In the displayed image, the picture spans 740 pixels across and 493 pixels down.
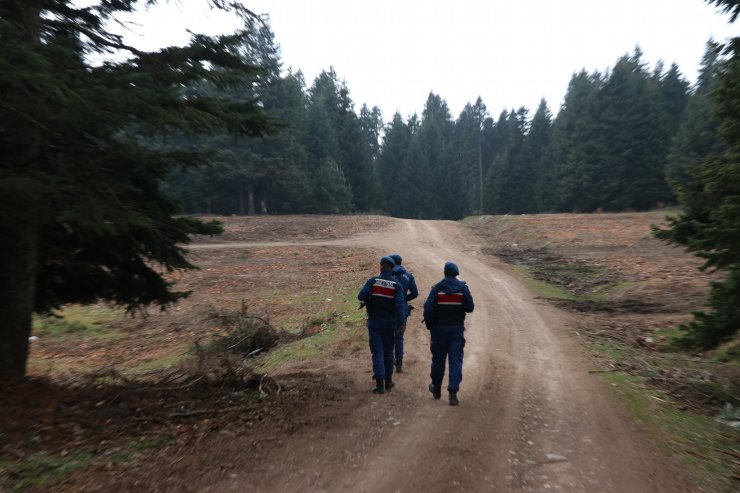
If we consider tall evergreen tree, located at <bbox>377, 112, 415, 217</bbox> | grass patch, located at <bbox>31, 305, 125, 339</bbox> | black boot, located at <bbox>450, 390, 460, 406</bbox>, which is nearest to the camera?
black boot, located at <bbox>450, 390, 460, 406</bbox>

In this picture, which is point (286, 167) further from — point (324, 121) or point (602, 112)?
point (602, 112)

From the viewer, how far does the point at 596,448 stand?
5.32 m

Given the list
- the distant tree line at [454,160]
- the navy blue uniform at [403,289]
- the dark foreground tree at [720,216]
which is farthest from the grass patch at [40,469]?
the distant tree line at [454,160]

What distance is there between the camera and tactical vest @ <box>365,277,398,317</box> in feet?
23.6

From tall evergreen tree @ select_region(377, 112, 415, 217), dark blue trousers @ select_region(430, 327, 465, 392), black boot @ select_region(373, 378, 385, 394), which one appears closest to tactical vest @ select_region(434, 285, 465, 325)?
dark blue trousers @ select_region(430, 327, 465, 392)

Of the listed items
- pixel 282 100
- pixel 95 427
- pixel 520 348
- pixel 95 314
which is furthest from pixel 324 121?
pixel 95 427

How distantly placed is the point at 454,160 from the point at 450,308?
76.4 meters

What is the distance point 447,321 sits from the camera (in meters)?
6.88

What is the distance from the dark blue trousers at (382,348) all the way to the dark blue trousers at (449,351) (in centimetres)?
68

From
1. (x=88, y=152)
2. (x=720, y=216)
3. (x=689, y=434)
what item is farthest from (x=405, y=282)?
(x=88, y=152)

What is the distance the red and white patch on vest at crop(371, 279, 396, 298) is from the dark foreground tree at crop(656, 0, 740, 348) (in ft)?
14.7

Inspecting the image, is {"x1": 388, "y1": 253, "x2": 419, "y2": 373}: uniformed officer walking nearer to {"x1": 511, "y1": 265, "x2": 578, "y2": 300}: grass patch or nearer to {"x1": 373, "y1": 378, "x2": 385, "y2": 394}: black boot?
{"x1": 373, "y1": 378, "x2": 385, "y2": 394}: black boot

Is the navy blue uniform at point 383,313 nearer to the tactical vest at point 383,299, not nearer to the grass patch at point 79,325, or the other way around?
the tactical vest at point 383,299

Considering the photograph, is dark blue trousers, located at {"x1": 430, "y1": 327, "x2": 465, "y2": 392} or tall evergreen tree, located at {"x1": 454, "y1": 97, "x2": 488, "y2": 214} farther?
tall evergreen tree, located at {"x1": 454, "y1": 97, "x2": 488, "y2": 214}
